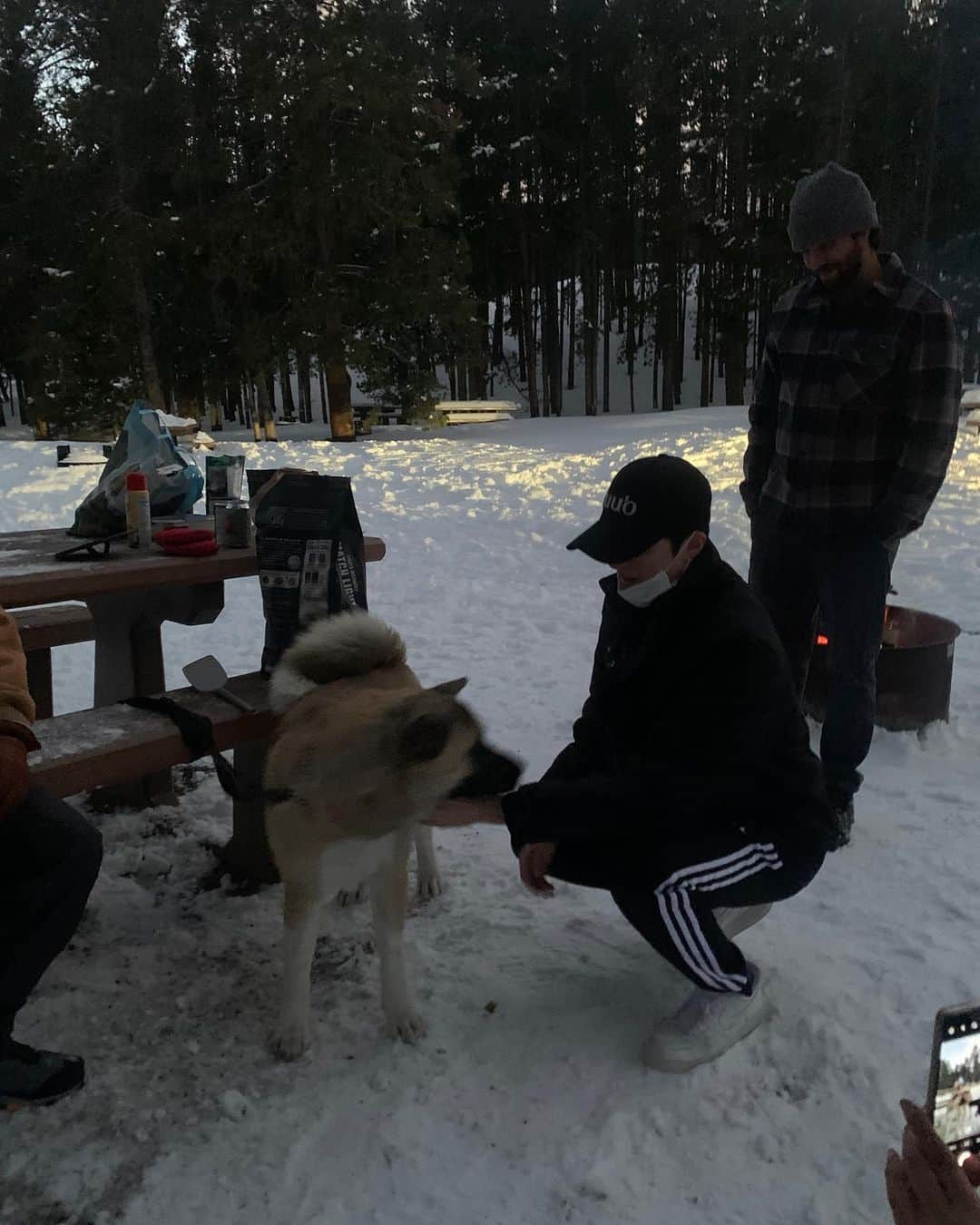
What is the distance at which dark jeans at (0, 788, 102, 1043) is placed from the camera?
1711 mm

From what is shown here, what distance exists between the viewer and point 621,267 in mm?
22812

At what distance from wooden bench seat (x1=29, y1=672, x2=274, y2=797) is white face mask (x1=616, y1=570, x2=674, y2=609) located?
3.35 feet

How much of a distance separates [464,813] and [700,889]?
0.51 meters

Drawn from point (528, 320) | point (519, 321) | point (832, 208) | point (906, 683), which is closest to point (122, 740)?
point (832, 208)

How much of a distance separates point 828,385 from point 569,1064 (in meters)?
2.06

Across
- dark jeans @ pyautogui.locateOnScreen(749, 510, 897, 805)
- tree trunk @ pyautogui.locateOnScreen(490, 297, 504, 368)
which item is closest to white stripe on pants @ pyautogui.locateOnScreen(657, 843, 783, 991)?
dark jeans @ pyautogui.locateOnScreen(749, 510, 897, 805)

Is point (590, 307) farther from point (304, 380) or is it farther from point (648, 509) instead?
point (648, 509)

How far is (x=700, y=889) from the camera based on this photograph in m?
1.83

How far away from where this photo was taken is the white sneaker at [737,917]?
84.8 inches

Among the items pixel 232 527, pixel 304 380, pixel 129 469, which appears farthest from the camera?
pixel 304 380

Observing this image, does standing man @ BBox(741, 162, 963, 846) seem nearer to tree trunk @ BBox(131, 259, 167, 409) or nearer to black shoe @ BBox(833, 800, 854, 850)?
black shoe @ BBox(833, 800, 854, 850)

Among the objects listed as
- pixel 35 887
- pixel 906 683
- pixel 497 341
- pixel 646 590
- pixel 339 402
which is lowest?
pixel 906 683

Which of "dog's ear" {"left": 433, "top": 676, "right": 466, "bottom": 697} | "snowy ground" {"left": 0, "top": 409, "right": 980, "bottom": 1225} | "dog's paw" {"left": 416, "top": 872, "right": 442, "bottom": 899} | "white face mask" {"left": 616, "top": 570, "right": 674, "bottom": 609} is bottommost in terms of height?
"snowy ground" {"left": 0, "top": 409, "right": 980, "bottom": 1225}

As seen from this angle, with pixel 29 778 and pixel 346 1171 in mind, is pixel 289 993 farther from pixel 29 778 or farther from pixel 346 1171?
pixel 29 778
